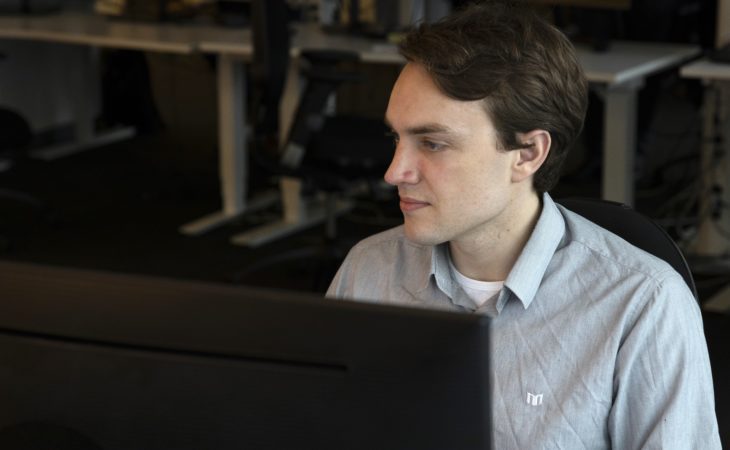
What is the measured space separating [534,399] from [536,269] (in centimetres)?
14

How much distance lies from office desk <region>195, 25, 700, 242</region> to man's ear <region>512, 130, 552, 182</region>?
227 cm

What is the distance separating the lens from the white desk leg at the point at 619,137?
3.93 meters

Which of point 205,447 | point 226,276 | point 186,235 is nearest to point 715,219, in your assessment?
point 226,276

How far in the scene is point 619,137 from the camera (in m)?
3.95

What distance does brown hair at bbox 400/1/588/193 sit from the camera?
124 centimetres

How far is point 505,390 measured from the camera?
1.26 m

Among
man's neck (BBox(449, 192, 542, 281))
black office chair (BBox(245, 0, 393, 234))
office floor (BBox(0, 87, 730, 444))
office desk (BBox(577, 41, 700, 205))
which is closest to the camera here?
man's neck (BBox(449, 192, 542, 281))

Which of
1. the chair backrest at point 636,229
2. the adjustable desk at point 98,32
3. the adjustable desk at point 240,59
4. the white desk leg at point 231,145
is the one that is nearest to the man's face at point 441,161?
the chair backrest at point 636,229

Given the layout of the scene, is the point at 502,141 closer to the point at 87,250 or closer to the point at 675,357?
the point at 675,357

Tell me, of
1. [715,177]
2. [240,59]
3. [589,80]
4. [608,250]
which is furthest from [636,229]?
[240,59]

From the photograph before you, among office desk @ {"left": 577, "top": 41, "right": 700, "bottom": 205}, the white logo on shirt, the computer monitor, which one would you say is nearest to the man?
the white logo on shirt

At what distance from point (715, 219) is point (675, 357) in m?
2.97

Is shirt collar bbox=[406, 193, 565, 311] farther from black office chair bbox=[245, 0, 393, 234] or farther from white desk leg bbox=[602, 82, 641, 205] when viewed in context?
white desk leg bbox=[602, 82, 641, 205]

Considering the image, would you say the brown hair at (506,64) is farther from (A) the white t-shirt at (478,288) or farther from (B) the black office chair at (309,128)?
(B) the black office chair at (309,128)
